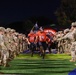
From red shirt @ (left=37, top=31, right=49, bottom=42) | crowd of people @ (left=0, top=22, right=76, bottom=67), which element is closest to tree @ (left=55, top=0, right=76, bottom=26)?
crowd of people @ (left=0, top=22, right=76, bottom=67)

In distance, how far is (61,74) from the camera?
1235 centimetres

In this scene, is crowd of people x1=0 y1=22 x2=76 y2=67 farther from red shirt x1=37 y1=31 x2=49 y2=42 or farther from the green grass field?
the green grass field

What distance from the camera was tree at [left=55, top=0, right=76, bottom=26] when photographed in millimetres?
43119

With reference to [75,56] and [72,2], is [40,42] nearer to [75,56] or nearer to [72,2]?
[75,56]

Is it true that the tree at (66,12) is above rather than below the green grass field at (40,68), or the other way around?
above

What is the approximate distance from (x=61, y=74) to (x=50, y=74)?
361 millimetres

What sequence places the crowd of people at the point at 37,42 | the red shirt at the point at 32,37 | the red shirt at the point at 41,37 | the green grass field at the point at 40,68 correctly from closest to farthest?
the green grass field at the point at 40,68 → the crowd of people at the point at 37,42 → the red shirt at the point at 41,37 → the red shirt at the point at 32,37

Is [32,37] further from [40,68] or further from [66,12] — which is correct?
[66,12]

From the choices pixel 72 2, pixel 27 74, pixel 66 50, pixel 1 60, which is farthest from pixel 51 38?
pixel 72 2

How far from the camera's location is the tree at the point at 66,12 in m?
43.1

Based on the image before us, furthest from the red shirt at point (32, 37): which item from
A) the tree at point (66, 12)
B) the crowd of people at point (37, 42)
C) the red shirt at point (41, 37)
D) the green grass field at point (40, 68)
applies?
the tree at point (66, 12)

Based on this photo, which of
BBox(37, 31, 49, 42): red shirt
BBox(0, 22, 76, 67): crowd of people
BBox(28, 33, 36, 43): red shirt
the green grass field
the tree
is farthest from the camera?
the tree

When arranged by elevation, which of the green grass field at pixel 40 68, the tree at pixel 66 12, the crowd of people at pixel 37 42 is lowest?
the green grass field at pixel 40 68

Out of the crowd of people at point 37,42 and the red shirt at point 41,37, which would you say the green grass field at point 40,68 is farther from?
the red shirt at point 41,37
